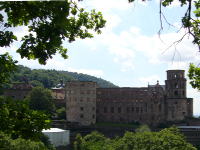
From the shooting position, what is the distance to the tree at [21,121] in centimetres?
1324

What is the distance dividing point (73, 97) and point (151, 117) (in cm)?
1809

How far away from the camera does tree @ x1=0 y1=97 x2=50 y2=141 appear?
13.2 m

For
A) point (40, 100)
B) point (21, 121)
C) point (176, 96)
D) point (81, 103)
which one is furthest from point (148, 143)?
point (21, 121)

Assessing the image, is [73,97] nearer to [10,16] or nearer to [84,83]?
[84,83]

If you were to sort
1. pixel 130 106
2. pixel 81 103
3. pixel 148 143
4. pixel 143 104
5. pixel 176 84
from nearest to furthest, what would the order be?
pixel 148 143
pixel 81 103
pixel 143 104
pixel 130 106
pixel 176 84

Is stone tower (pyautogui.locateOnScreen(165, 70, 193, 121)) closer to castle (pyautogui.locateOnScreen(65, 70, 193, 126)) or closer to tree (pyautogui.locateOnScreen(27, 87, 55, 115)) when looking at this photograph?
castle (pyautogui.locateOnScreen(65, 70, 193, 126))

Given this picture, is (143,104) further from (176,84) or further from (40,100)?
(40,100)

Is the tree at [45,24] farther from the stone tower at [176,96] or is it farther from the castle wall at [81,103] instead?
the stone tower at [176,96]

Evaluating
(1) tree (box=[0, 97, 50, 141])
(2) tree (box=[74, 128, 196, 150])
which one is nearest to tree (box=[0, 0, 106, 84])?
(1) tree (box=[0, 97, 50, 141])

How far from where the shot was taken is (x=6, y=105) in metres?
13.9

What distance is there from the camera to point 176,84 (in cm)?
10250

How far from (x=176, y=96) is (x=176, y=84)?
103 inches

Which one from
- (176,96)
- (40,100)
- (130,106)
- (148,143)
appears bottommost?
(148,143)

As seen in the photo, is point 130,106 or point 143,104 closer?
point 143,104
